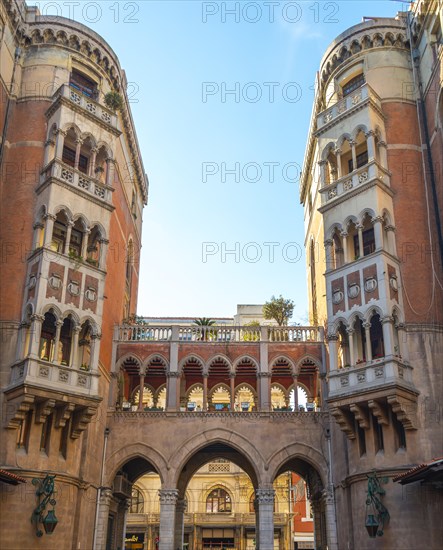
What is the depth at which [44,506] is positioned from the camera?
27.2 m

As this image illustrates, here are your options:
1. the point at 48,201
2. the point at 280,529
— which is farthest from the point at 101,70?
the point at 280,529

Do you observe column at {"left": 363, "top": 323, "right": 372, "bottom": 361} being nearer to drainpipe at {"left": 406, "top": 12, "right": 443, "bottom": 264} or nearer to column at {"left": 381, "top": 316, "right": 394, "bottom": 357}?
column at {"left": 381, "top": 316, "right": 394, "bottom": 357}

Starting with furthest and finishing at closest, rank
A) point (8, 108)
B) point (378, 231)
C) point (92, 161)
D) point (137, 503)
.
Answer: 1. point (137, 503)
2. point (92, 161)
3. point (8, 108)
4. point (378, 231)

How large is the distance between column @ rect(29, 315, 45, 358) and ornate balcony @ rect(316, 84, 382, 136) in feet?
58.1

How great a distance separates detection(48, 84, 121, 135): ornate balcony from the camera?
33.3 m

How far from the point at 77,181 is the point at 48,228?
11.0 ft

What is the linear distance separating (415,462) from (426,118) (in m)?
16.9

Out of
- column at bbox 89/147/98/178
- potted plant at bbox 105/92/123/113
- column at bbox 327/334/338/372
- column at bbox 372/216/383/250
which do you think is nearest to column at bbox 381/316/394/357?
column at bbox 327/334/338/372

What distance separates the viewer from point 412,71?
34938 millimetres

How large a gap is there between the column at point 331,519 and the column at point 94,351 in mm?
13232

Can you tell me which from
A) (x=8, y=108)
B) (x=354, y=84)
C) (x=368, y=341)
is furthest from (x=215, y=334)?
(x=8, y=108)

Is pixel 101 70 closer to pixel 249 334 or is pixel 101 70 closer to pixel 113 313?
pixel 113 313

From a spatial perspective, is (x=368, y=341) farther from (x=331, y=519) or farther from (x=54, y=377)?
(x=54, y=377)

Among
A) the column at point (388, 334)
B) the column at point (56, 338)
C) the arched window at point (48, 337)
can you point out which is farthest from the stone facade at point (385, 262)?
the arched window at point (48, 337)
